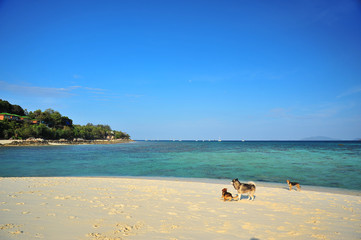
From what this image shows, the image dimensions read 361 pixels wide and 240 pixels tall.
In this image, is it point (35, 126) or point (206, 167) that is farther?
point (35, 126)

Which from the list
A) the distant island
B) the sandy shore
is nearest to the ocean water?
the sandy shore

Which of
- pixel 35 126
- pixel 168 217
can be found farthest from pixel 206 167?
pixel 35 126

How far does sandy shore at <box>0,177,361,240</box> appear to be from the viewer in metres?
5.43

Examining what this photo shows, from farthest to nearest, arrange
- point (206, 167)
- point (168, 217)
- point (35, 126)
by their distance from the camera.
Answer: point (35, 126), point (206, 167), point (168, 217)

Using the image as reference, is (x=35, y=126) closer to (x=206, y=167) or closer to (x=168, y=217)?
(x=206, y=167)

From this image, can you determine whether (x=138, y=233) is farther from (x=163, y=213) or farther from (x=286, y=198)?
(x=286, y=198)

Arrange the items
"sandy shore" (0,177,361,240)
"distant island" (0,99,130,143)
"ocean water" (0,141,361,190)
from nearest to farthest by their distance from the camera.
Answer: "sandy shore" (0,177,361,240) → "ocean water" (0,141,361,190) → "distant island" (0,99,130,143)

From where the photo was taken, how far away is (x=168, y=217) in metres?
6.77

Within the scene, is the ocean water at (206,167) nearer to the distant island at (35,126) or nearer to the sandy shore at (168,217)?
the sandy shore at (168,217)

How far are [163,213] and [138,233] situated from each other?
1900mm

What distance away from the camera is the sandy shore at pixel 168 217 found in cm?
543

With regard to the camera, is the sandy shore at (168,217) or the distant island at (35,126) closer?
the sandy shore at (168,217)

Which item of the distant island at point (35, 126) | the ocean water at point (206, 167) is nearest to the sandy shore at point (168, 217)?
the ocean water at point (206, 167)

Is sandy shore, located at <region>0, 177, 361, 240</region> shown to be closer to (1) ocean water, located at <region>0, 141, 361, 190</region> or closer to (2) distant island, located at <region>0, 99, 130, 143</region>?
(1) ocean water, located at <region>0, 141, 361, 190</region>
